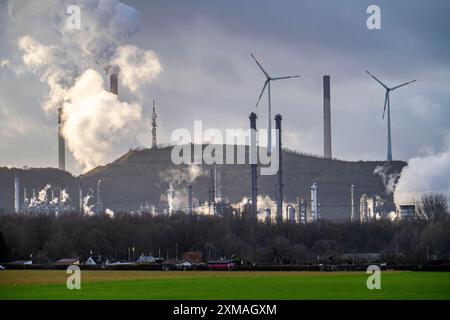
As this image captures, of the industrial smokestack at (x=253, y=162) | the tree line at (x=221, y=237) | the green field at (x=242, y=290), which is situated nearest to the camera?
the green field at (x=242, y=290)

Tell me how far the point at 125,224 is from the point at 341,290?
298 ft

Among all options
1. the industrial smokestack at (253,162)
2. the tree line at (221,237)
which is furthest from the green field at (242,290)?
the industrial smokestack at (253,162)

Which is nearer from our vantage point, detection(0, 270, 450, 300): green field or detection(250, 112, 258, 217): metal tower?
detection(0, 270, 450, 300): green field

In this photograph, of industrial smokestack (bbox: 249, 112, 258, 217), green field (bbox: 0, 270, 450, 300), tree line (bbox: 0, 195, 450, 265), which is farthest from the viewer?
industrial smokestack (bbox: 249, 112, 258, 217)

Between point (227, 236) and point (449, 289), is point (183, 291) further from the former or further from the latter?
point (227, 236)

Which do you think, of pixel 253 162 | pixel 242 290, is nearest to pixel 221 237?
pixel 253 162

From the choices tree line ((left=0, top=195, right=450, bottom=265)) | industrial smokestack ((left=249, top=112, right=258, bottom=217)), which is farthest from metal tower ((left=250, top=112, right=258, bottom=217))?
tree line ((left=0, top=195, right=450, bottom=265))

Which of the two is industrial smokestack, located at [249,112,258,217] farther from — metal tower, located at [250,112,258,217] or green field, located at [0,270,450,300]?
green field, located at [0,270,450,300]

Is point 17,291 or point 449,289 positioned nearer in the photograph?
point 449,289

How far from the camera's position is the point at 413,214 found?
14950 centimetres

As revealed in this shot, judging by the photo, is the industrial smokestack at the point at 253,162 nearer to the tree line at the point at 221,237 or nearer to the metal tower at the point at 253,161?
the metal tower at the point at 253,161

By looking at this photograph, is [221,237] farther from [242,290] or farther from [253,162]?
[242,290]

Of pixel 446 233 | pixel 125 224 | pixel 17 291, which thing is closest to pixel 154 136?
pixel 125 224
